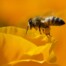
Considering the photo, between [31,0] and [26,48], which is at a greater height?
[31,0]

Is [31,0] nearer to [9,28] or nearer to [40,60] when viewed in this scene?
[9,28]

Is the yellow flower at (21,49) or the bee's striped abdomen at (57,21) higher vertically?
the bee's striped abdomen at (57,21)

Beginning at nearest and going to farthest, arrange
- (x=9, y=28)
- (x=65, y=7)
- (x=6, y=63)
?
(x=6, y=63) < (x=9, y=28) < (x=65, y=7)

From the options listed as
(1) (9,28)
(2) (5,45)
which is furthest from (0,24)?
(2) (5,45)

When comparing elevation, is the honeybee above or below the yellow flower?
above

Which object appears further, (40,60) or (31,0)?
(31,0)

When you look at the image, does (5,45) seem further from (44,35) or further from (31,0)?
(31,0)

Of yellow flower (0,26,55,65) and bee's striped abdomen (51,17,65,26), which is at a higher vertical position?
bee's striped abdomen (51,17,65,26)

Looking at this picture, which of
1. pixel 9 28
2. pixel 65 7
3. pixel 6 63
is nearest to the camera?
pixel 6 63

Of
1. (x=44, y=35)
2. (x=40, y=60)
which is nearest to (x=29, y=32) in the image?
(x=44, y=35)

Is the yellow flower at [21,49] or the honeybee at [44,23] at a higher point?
the honeybee at [44,23]
